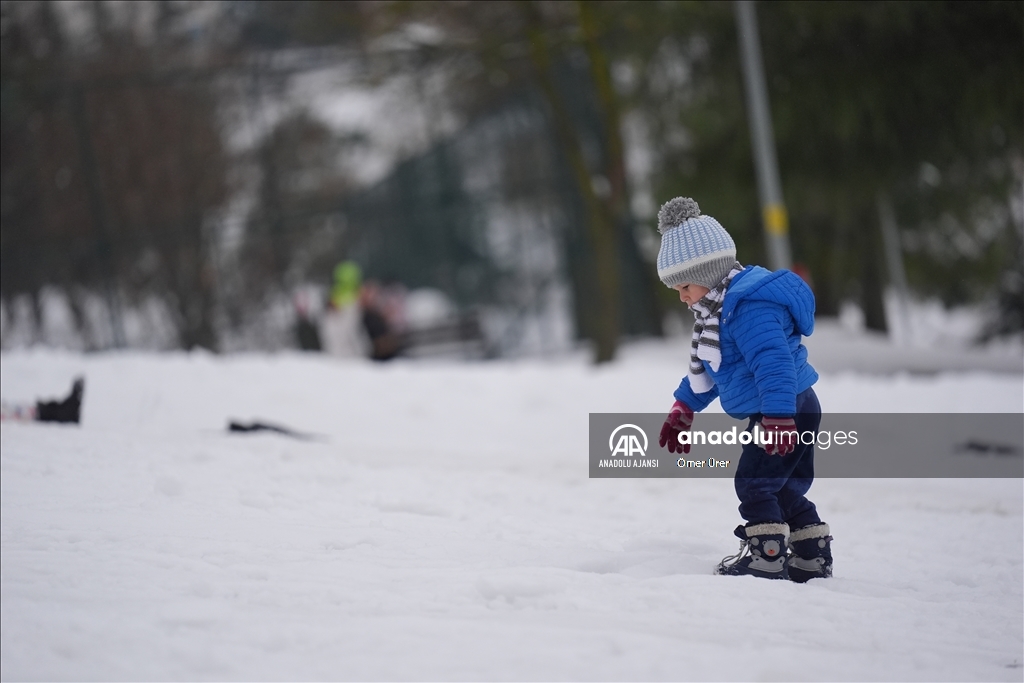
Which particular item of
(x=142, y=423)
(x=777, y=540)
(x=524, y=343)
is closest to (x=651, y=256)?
(x=524, y=343)

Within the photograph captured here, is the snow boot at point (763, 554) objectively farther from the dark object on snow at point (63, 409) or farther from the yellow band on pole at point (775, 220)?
the yellow band on pole at point (775, 220)

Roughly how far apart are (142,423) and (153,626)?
16.3ft

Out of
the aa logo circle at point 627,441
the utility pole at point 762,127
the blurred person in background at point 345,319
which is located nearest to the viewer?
the aa logo circle at point 627,441

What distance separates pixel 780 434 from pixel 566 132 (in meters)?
10.2

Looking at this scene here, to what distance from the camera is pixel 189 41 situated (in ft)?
67.3

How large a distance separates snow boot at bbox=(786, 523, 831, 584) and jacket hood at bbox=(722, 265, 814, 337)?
79cm

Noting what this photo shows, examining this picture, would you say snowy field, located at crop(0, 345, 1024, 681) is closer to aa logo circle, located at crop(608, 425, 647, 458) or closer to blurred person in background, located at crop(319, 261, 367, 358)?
aa logo circle, located at crop(608, 425, 647, 458)

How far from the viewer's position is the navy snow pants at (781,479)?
417 centimetres

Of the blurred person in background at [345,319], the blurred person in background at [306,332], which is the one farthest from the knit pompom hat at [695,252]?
the blurred person in background at [306,332]

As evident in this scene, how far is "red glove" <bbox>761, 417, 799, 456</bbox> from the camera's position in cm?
392

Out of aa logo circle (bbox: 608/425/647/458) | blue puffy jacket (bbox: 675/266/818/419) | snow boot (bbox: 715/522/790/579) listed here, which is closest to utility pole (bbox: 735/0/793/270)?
aa logo circle (bbox: 608/425/647/458)

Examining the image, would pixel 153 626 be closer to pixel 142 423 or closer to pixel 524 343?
pixel 142 423

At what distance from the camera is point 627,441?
7832 mm

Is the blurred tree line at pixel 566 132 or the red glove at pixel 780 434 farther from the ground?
the blurred tree line at pixel 566 132
